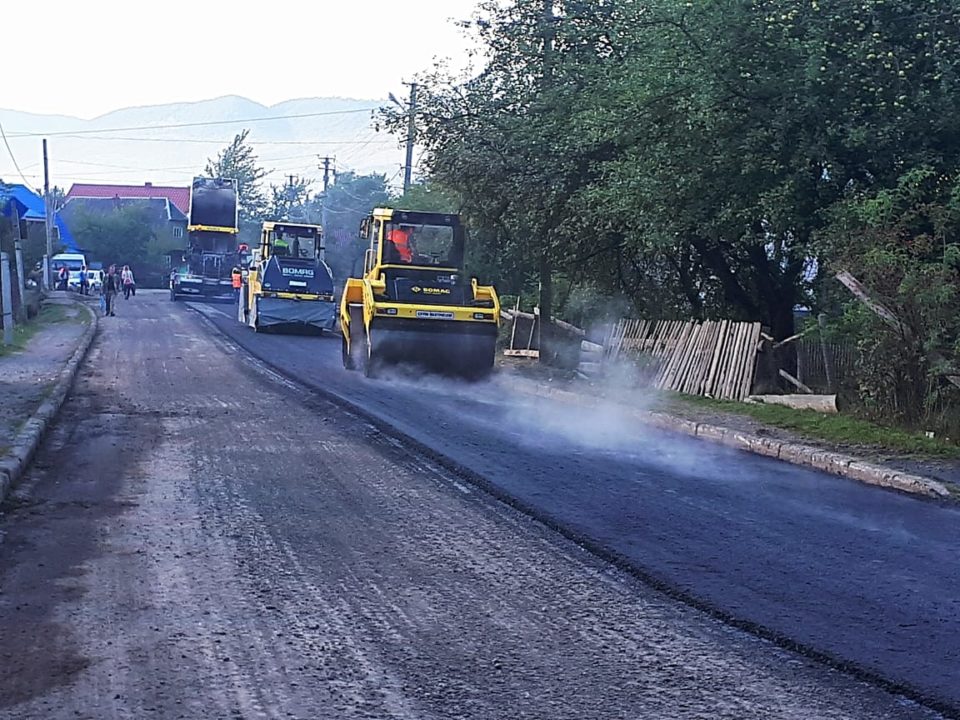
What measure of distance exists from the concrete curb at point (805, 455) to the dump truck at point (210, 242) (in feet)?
127

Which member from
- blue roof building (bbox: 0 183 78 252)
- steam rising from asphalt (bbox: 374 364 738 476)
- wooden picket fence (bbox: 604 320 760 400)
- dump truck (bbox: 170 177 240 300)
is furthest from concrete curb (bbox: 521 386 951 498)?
dump truck (bbox: 170 177 240 300)

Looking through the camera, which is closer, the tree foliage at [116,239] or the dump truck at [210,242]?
the dump truck at [210,242]

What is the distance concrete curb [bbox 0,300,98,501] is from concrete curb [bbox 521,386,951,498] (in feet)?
24.4

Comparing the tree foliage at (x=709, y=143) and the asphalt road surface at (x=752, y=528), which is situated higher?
the tree foliage at (x=709, y=143)

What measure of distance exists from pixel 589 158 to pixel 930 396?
882 centimetres

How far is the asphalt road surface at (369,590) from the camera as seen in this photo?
5.09 m

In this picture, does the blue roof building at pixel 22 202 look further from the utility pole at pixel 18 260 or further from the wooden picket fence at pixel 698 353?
the wooden picket fence at pixel 698 353

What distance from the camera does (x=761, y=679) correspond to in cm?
538

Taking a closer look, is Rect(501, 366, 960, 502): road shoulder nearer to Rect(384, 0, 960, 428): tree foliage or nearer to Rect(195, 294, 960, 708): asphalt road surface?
Rect(195, 294, 960, 708): asphalt road surface

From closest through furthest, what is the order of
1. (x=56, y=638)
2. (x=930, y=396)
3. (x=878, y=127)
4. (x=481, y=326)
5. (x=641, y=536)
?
1. (x=56, y=638)
2. (x=641, y=536)
3. (x=930, y=396)
4. (x=878, y=127)
5. (x=481, y=326)

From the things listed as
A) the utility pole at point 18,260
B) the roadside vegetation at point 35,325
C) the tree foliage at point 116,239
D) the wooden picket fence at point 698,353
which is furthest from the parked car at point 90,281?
the wooden picket fence at point 698,353

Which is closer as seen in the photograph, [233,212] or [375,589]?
[375,589]

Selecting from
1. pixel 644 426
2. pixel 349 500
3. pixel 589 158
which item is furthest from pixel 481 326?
pixel 349 500

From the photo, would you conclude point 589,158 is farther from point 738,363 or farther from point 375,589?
point 375,589
